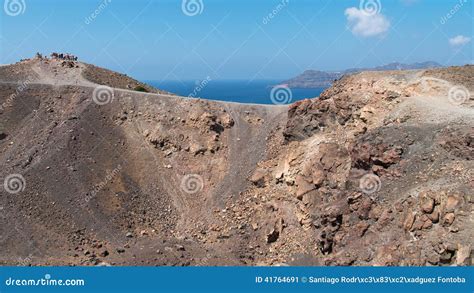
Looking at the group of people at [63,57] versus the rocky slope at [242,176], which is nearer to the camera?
the rocky slope at [242,176]

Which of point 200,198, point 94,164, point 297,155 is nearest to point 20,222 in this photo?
point 94,164

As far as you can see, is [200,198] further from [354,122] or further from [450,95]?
[450,95]

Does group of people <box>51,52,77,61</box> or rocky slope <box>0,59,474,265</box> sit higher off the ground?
group of people <box>51,52,77,61</box>

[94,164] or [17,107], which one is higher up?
[17,107]

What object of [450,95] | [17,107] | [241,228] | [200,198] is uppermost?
[17,107]

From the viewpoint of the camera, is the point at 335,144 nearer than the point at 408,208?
No

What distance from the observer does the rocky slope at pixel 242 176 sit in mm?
27844

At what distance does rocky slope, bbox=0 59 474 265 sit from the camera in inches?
1096

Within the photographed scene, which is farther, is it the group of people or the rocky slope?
the group of people

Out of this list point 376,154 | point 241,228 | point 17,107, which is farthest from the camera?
point 17,107

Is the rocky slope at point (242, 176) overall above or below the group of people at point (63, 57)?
below

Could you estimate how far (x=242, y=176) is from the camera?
126 ft

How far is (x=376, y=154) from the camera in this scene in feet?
102

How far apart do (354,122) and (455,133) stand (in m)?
7.83
